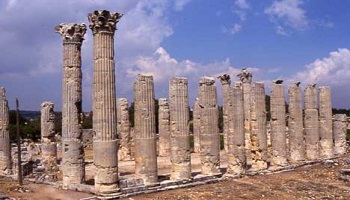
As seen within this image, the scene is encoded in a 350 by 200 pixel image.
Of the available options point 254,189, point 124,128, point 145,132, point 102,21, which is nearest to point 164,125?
point 124,128

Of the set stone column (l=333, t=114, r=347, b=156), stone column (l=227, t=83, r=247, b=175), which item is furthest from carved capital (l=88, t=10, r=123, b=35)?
stone column (l=333, t=114, r=347, b=156)

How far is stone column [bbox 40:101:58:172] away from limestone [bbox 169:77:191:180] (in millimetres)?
9176

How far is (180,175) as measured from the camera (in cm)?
2377

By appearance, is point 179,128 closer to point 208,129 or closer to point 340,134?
point 208,129

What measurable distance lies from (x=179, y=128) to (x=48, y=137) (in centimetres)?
982

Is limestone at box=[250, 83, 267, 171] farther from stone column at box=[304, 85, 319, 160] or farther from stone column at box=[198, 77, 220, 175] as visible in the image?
stone column at box=[304, 85, 319, 160]

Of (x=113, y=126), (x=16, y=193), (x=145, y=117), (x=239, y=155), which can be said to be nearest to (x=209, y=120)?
(x=239, y=155)

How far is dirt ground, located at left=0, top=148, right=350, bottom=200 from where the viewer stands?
20750 millimetres

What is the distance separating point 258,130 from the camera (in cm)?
2834

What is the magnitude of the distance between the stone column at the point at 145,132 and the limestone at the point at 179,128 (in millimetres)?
1652

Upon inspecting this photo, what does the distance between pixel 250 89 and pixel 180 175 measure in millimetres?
8668

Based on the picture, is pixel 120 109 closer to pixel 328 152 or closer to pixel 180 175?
pixel 180 175

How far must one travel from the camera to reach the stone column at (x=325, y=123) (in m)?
34.4

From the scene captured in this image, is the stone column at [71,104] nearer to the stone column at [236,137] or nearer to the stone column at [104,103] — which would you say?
the stone column at [104,103]
